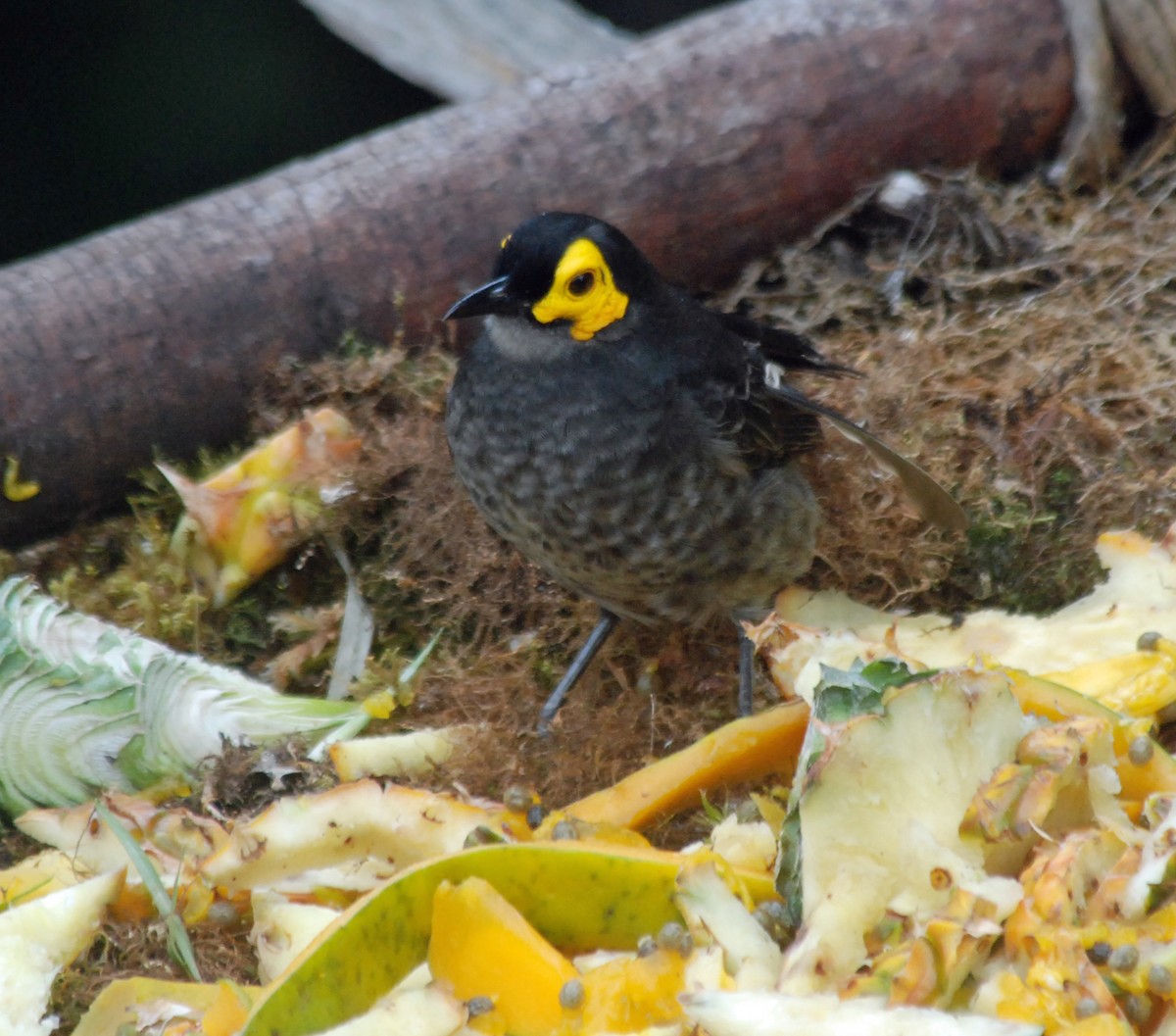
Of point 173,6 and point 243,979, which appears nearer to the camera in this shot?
point 243,979

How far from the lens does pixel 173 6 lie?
4.85 m

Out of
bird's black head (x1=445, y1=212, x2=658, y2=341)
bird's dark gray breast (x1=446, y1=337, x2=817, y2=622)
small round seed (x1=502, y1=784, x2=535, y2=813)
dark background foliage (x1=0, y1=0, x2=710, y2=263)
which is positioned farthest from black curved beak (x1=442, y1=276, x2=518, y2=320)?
dark background foliage (x1=0, y1=0, x2=710, y2=263)

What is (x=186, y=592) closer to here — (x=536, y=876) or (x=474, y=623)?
(x=474, y=623)

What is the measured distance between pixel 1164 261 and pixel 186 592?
2.00 metres

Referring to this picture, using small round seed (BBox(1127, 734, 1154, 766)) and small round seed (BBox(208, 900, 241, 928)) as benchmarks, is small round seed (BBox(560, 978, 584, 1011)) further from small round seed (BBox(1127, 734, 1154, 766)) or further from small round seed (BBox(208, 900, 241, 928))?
small round seed (BBox(1127, 734, 1154, 766))

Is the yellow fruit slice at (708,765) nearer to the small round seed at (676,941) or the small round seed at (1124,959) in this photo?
the small round seed at (676,941)

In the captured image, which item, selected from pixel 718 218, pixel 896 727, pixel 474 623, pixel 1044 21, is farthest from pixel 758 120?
pixel 896 727

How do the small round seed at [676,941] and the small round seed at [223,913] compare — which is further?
the small round seed at [223,913]

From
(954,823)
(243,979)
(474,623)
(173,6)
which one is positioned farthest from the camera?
(173,6)

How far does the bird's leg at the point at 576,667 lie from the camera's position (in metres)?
2.25

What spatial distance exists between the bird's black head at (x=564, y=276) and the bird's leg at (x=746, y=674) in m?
0.54

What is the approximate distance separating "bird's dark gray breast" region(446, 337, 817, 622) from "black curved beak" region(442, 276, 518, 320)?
111mm

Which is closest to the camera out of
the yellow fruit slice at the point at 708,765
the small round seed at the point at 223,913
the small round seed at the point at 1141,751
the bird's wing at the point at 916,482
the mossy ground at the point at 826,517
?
the small round seed at the point at 1141,751

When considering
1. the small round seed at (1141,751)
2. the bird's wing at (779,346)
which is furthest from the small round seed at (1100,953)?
the bird's wing at (779,346)
